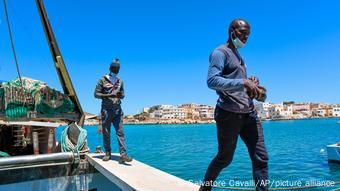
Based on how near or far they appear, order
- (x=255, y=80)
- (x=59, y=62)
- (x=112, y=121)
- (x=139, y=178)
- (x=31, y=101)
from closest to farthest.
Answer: (x=255, y=80) < (x=139, y=178) < (x=112, y=121) < (x=31, y=101) < (x=59, y=62)

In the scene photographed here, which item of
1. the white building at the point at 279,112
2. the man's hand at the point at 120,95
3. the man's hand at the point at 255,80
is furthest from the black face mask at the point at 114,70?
the white building at the point at 279,112

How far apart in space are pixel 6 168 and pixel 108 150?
5.88ft

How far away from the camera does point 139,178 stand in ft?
12.8

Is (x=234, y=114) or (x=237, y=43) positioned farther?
(x=237, y=43)

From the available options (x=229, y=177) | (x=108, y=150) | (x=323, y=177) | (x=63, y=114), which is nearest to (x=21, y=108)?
(x=63, y=114)

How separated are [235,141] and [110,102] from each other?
3.32 m

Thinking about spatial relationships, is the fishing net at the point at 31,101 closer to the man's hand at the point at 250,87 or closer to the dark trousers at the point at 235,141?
the dark trousers at the point at 235,141

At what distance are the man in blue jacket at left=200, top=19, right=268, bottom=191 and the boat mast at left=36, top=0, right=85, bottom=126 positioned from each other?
442 cm

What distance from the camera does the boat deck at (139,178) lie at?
3.42 metres

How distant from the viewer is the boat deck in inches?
135

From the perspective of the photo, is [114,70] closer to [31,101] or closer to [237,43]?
[31,101]

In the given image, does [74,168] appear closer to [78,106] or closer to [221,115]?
[78,106]

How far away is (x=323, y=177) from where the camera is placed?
15.4 m

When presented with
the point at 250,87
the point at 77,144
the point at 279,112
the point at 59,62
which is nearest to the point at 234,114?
the point at 250,87
